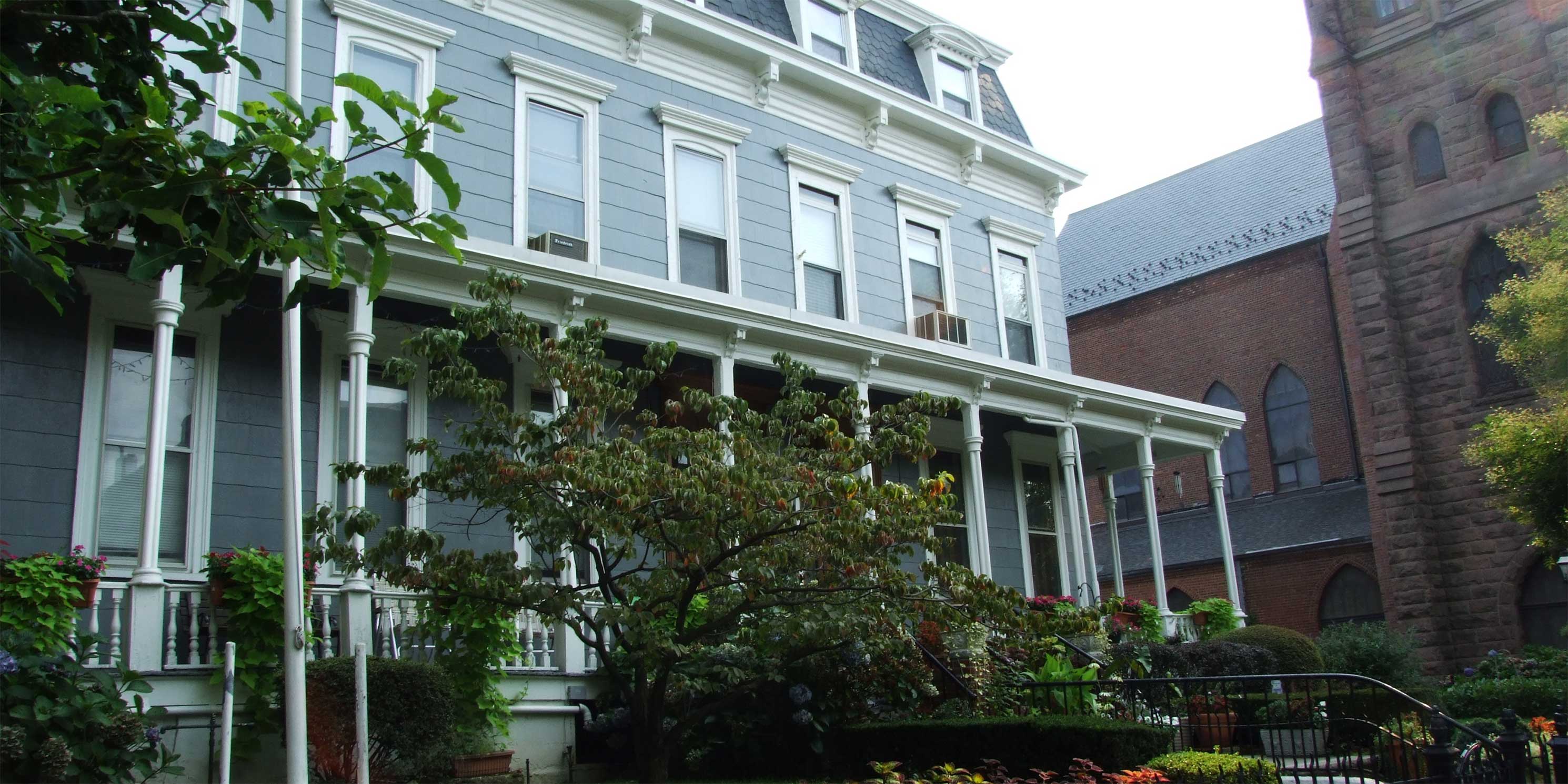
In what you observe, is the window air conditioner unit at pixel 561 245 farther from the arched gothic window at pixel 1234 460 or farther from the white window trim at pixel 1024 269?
the arched gothic window at pixel 1234 460

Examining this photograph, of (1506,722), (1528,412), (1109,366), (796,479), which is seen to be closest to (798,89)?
(796,479)

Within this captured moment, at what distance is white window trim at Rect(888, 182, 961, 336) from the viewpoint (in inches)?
736

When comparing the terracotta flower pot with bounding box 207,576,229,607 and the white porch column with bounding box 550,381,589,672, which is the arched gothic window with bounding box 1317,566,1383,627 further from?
the terracotta flower pot with bounding box 207,576,229,607

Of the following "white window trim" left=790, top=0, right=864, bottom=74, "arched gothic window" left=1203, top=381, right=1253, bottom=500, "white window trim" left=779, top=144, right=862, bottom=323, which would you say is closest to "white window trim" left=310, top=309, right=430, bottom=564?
"white window trim" left=779, top=144, right=862, bottom=323

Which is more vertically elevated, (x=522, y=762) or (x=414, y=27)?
(x=414, y=27)

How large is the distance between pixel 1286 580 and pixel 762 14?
20634 millimetres

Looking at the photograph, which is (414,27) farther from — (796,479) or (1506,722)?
(1506,722)

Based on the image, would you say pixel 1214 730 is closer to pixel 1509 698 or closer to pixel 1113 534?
pixel 1113 534

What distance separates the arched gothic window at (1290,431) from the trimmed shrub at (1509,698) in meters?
11.0

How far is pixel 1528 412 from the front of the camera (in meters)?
24.8

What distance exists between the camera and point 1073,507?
1931cm

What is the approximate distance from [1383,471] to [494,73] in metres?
22.3

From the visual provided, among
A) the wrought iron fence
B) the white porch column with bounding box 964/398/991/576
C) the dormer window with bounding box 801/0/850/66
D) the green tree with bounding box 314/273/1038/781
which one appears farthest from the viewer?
the dormer window with bounding box 801/0/850/66

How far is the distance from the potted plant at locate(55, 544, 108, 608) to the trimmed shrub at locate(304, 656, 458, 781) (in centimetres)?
181
